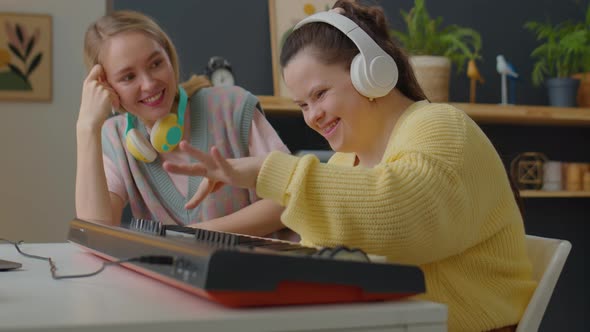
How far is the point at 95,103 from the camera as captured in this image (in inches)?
71.0

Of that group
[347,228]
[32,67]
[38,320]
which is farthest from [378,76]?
[32,67]

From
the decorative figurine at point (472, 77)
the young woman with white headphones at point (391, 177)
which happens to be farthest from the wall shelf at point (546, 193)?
the young woman with white headphones at point (391, 177)

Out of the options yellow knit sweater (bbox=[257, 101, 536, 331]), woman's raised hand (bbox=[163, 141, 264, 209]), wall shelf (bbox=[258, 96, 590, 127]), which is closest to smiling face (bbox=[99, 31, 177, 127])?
yellow knit sweater (bbox=[257, 101, 536, 331])

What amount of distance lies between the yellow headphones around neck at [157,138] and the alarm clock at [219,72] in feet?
3.74

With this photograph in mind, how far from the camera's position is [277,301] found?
61 cm

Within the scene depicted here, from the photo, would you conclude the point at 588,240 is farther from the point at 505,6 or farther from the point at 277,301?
the point at 277,301

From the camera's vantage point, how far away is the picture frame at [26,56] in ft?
10.6

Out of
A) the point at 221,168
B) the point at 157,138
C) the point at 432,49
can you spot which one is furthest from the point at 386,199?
the point at 432,49

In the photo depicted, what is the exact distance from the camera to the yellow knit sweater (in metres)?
0.91

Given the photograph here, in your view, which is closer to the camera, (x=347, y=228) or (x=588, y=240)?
(x=347, y=228)

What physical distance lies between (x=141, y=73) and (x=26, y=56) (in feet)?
5.44

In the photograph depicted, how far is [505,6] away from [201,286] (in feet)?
11.0

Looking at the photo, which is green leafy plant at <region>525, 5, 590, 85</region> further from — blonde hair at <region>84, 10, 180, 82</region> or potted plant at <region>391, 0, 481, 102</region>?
blonde hair at <region>84, 10, 180, 82</region>

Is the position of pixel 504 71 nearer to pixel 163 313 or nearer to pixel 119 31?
pixel 119 31
